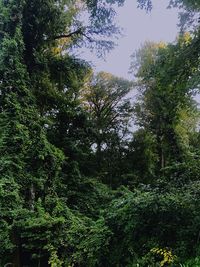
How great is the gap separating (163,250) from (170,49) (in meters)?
4.44

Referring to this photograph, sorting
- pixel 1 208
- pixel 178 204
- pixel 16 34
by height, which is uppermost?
pixel 16 34

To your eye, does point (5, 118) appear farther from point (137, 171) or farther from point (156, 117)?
point (156, 117)

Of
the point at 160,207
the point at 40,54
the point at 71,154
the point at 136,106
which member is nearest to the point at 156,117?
the point at 136,106

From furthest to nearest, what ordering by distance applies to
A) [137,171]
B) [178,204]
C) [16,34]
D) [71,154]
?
[137,171] → [71,154] → [16,34] → [178,204]

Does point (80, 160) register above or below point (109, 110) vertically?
below

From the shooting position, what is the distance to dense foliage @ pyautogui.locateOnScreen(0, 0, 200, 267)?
6219 mm

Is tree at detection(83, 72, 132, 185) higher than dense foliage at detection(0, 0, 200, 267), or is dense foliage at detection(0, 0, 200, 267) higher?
tree at detection(83, 72, 132, 185)

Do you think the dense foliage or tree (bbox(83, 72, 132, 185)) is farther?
tree (bbox(83, 72, 132, 185))

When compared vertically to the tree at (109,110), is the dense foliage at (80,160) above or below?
below

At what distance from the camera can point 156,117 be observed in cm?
2114

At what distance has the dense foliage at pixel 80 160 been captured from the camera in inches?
245

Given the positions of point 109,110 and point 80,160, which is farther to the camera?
point 109,110

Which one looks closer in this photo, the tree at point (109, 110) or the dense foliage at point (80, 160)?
the dense foliage at point (80, 160)

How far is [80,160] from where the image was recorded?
53.6 feet
